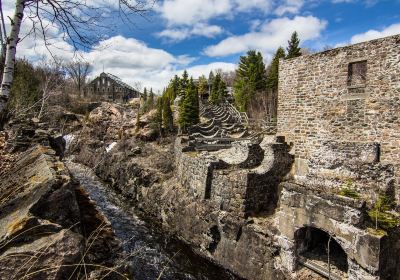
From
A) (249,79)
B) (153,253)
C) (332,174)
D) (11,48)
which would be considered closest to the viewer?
(11,48)

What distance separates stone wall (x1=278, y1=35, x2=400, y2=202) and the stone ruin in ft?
0.11

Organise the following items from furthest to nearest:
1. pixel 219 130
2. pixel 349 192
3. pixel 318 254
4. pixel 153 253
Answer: pixel 219 130
pixel 153 253
pixel 318 254
pixel 349 192

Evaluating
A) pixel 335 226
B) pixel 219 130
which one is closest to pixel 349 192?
pixel 335 226

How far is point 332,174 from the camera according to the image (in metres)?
10.7

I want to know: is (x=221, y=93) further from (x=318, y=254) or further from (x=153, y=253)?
(x=318, y=254)

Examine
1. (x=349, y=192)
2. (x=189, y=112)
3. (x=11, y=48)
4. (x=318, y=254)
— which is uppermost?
(x=11, y=48)

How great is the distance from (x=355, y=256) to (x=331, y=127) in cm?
546

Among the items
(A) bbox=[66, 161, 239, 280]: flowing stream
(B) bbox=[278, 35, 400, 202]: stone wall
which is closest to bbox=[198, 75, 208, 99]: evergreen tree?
(A) bbox=[66, 161, 239, 280]: flowing stream

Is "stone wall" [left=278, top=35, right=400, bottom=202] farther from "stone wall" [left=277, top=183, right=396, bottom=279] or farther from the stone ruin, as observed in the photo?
"stone wall" [left=277, top=183, right=396, bottom=279]

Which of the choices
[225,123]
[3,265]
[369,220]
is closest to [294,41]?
[225,123]

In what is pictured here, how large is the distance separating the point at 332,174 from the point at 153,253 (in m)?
8.34

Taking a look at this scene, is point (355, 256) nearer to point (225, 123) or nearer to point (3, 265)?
point (3, 265)

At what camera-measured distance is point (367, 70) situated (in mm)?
11055

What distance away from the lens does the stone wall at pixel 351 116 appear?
10.2m
